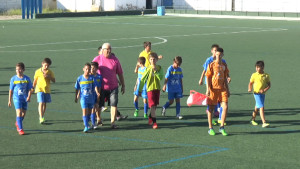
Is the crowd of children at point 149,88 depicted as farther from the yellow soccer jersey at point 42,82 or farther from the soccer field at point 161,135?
the soccer field at point 161,135

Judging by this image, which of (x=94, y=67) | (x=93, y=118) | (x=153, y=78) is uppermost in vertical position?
(x=94, y=67)

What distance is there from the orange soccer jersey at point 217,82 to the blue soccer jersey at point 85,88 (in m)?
2.55

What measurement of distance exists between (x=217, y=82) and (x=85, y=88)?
113 inches

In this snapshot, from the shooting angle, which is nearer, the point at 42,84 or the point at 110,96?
the point at 110,96

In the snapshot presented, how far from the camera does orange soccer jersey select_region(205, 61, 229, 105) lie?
12.8m

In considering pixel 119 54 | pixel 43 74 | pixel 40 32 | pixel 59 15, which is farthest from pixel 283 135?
pixel 59 15

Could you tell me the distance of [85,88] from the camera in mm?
13250

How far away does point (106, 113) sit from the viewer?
15547mm

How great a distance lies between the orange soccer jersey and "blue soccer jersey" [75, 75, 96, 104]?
2547 millimetres

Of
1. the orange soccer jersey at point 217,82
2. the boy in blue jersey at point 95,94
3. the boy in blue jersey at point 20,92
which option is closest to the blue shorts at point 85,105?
the boy in blue jersey at point 95,94

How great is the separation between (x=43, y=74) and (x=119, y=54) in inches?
644

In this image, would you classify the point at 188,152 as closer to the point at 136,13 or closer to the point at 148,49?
the point at 148,49

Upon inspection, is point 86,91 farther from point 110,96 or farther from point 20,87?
Result: point 20,87

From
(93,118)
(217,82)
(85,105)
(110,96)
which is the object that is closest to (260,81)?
(217,82)
